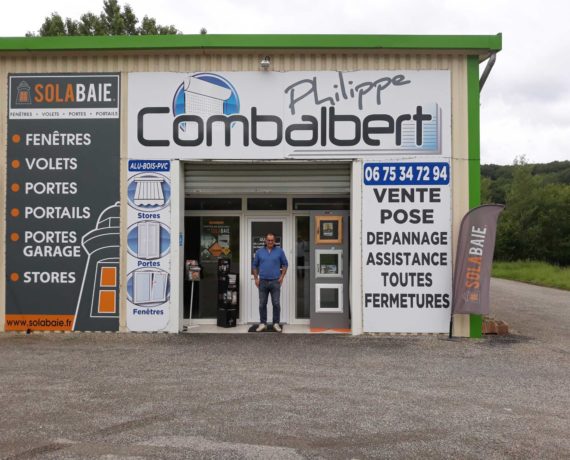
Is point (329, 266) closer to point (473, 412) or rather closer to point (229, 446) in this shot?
point (473, 412)

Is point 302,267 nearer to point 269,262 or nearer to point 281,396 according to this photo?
point 269,262

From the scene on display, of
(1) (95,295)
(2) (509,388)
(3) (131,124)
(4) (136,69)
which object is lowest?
(2) (509,388)

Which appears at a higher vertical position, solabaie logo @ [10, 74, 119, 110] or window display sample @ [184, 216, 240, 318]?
solabaie logo @ [10, 74, 119, 110]

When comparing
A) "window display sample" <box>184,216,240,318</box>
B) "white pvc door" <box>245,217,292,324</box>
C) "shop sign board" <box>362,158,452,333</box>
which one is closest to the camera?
"shop sign board" <box>362,158,452,333</box>

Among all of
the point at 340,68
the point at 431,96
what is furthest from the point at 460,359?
the point at 340,68

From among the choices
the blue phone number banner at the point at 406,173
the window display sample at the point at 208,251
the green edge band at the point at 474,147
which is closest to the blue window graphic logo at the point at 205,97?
the window display sample at the point at 208,251

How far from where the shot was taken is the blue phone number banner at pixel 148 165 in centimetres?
1005

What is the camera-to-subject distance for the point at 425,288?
988cm

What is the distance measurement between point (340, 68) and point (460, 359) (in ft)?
17.3

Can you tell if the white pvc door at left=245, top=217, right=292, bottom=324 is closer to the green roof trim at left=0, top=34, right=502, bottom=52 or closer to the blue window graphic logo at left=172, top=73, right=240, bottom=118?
the blue window graphic logo at left=172, top=73, right=240, bottom=118

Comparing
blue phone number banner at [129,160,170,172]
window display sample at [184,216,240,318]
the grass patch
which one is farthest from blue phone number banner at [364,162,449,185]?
the grass patch

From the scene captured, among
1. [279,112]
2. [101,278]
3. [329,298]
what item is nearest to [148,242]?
[101,278]

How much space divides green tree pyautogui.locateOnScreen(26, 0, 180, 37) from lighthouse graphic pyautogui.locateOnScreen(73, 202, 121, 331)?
20.7m

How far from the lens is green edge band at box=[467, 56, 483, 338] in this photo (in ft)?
32.2
